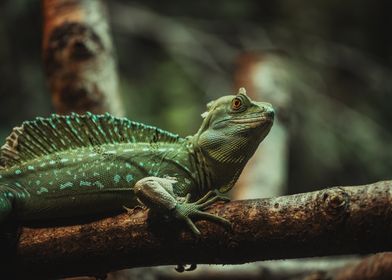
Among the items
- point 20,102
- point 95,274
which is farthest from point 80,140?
point 20,102

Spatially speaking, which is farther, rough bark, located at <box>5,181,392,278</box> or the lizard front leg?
the lizard front leg

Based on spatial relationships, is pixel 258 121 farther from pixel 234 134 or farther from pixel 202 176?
pixel 202 176

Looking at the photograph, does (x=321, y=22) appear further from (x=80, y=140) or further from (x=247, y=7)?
(x=80, y=140)

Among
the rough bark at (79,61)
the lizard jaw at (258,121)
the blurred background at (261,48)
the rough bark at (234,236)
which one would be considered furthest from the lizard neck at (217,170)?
the blurred background at (261,48)

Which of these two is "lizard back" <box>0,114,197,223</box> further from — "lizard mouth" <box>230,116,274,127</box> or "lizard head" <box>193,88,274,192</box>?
"lizard mouth" <box>230,116,274,127</box>

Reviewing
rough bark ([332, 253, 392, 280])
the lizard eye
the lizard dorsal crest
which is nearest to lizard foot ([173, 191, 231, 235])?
the lizard eye
